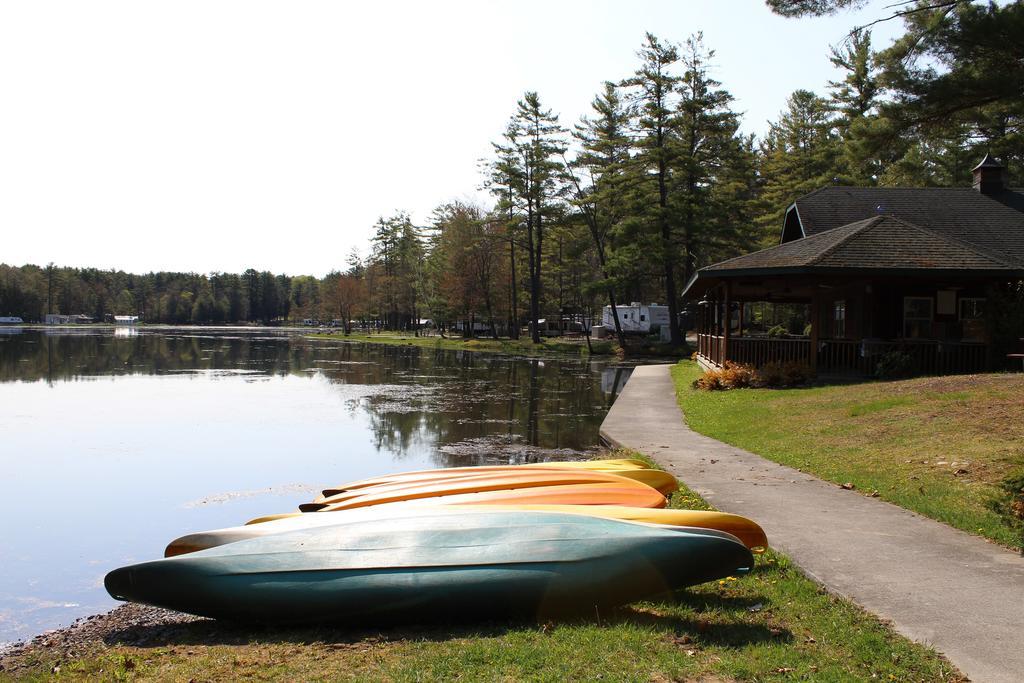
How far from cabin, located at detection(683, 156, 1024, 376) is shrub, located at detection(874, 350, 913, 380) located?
12 cm

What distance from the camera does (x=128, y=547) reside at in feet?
26.3

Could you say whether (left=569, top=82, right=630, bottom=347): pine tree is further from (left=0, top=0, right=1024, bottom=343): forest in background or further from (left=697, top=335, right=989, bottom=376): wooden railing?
(left=697, top=335, right=989, bottom=376): wooden railing

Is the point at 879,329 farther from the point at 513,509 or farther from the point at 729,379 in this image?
the point at 513,509

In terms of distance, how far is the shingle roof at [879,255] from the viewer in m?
17.8

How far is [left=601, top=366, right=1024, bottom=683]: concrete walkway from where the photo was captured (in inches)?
166

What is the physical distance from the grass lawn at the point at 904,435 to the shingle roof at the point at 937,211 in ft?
33.5

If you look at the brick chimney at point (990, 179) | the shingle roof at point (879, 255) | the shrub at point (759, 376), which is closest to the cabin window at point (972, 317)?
the shingle roof at point (879, 255)

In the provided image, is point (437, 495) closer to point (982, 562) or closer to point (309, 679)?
point (309, 679)

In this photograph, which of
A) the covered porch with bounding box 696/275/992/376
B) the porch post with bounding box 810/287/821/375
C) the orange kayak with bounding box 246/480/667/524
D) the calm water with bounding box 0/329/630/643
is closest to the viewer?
the orange kayak with bounding box 246/480/667/524

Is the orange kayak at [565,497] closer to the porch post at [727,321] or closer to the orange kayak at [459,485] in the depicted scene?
the orange kayak at [459,485]

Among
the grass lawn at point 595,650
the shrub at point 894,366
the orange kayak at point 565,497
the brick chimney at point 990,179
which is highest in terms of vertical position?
the brick chimney at point 990,179

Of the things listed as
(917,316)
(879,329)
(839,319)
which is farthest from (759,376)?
(839,319)

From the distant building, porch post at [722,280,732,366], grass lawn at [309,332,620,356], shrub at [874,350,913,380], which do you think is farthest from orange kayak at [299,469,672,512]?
the distant building

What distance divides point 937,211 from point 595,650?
83.7 ft
